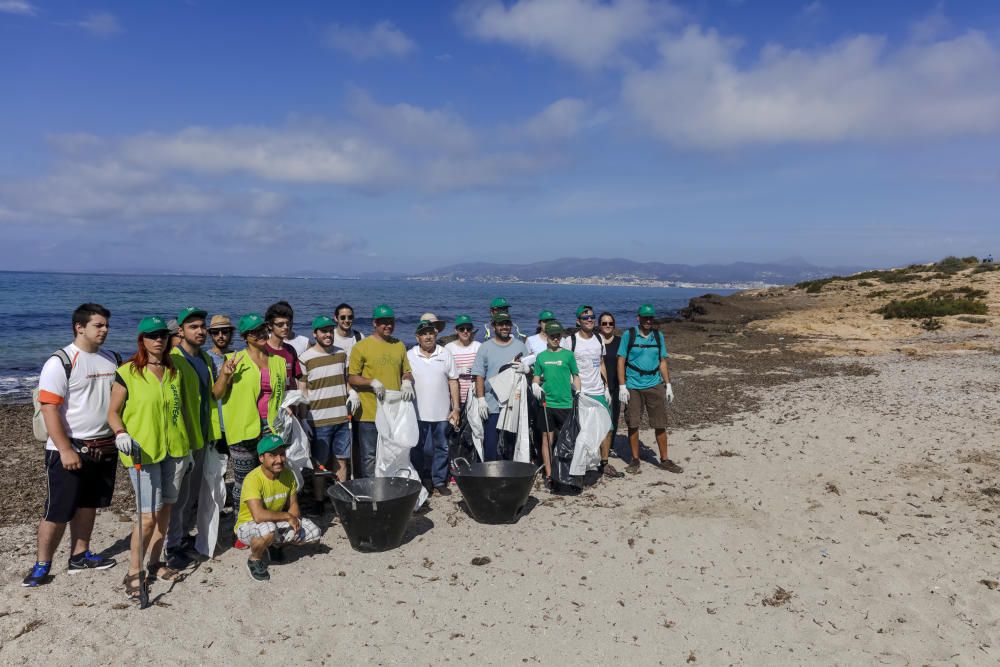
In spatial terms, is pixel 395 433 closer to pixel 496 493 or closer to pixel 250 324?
pixel 496 493

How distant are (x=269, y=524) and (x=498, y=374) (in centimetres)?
255

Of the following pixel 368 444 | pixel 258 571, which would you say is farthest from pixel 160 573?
pixel 368 444

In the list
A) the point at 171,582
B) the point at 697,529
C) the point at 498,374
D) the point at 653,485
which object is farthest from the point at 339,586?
the point at 653,485

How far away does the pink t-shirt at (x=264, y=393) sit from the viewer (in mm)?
4855

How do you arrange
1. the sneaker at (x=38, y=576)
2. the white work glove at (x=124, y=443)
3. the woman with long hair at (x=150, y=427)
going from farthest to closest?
the sneaker at (x=38, y=576), the woman with long hair at (x=150, y=427), the white work glove at (x=124, y=443)

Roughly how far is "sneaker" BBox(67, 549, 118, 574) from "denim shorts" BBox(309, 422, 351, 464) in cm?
173

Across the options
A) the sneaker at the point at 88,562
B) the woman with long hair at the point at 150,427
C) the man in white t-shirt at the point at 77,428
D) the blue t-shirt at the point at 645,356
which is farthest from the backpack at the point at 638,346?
the sneaker at the point at 88,562

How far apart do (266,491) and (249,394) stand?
2.48 feet

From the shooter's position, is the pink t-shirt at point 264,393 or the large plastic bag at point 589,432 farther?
the large plastic bag at point 589,432

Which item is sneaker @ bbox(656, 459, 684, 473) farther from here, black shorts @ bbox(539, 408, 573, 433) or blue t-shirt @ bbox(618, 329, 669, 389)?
black shorts @ bbox(539, 408, 573, 433)

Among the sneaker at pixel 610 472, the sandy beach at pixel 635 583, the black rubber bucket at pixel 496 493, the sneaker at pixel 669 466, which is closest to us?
the sandy beach at pixel 635 583

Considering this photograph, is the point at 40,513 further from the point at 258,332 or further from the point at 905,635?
the point at 905,635

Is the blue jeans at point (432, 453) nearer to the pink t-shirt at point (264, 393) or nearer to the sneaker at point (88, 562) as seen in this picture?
the pink t-shirt at point (264, 393)

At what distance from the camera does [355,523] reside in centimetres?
486
